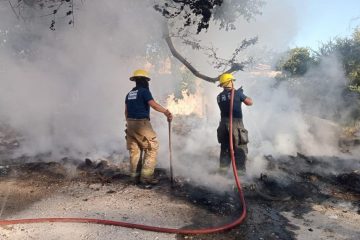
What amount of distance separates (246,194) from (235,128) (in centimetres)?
113

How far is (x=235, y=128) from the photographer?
5.60 meters

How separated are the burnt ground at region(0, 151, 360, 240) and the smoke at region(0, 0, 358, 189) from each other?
627 mm

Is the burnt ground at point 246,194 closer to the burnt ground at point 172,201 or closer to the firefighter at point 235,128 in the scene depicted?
the burnt ground at point 172,201

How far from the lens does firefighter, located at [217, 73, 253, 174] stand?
18.3 feet

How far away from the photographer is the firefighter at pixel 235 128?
18.3 feet

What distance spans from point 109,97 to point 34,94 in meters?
1.63

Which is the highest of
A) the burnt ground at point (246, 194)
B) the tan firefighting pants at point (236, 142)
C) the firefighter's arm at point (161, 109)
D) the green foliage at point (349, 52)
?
the green foliage at point (349, 52)

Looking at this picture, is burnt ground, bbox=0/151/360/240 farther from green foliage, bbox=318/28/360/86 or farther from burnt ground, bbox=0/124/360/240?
green foliage, bbox=318/28/360/86

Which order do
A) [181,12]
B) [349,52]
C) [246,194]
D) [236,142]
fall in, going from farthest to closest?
1. [349,52]
2. [181,12]
3. [236,142]
4. [246,194]

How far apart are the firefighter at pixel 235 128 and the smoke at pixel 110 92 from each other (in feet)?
1.25

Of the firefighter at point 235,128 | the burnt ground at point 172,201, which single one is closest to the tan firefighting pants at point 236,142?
the firefighter at point 235,128

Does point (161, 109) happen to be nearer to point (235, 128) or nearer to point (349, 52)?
point (235, 128)

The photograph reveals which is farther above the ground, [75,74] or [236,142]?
[75,74]

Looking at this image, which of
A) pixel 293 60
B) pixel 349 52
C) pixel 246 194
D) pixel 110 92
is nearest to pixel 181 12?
pixel 110 92
